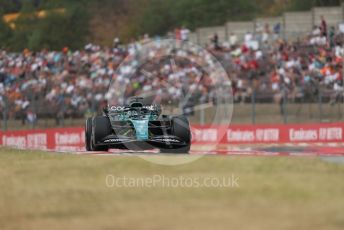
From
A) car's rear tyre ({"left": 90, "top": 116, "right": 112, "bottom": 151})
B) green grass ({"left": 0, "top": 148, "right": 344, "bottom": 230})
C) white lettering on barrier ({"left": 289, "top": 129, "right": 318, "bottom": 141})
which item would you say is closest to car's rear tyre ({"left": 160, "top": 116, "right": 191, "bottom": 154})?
car's rear tyre ({"left": 90, "top": 116, "right": 112, "bottom": 151})

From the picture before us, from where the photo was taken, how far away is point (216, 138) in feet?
98.4

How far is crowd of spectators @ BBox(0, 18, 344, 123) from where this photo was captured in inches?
1137

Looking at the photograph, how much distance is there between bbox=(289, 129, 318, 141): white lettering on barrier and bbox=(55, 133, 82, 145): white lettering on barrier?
8.41 m

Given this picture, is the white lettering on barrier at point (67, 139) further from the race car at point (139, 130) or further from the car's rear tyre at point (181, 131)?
the car's rear tyre at point (181, 131)

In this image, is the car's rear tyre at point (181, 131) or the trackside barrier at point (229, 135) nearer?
the car's rear tyre at point (181, 131)

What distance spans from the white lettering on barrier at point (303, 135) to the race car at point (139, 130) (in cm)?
1103

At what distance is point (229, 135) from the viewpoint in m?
29.6

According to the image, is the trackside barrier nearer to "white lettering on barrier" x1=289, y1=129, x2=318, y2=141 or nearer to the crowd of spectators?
"white lettering on barrier" x1=289, y1=129, x2=318, y2=141

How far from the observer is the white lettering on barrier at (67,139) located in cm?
3056

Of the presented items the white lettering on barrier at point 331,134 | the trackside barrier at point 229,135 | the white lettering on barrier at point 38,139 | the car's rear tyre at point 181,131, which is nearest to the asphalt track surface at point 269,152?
the car's rear tyre at point 181,131

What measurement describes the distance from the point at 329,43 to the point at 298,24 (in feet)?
18.9

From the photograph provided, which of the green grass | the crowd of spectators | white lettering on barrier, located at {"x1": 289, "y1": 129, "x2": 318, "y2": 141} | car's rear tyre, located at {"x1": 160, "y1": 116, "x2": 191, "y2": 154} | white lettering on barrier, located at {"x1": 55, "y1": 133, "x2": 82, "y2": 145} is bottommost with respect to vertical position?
white lettering on barrier, located at {"x1": 55, "y1": 133, "x2": 82, "y2": 145}

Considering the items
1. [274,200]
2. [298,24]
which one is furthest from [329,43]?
[274,200]

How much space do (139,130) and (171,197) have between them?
8257 millimetres
